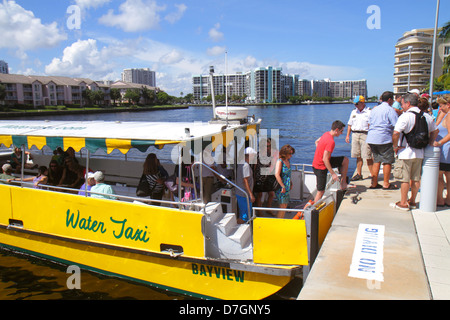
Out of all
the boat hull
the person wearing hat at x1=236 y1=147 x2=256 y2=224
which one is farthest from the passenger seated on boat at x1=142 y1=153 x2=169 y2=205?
the person wearing hat at x1=236 y1=147 x2=256 y2=224

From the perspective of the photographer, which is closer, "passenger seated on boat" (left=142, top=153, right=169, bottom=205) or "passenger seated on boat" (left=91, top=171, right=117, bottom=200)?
"passenger seated on boat" (left=91, top=171, right=117, bottom=200)

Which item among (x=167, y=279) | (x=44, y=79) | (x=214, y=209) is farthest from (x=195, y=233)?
(x=44, y=79)

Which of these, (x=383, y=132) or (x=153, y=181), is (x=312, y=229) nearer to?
(x=153, y=181)

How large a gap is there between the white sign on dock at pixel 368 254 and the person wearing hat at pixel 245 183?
184 centimetres

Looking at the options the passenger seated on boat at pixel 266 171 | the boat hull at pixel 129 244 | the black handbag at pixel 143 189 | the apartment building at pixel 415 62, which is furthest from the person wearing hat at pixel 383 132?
the apartment building at pixel 415 62

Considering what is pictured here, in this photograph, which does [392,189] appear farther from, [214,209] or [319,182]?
[214,209]

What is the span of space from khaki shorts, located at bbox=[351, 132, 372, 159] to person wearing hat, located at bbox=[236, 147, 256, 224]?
328cm

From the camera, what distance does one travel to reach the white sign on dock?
163 inches

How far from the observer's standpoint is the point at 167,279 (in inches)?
229

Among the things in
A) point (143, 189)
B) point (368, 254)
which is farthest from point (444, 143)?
point (143, 189)

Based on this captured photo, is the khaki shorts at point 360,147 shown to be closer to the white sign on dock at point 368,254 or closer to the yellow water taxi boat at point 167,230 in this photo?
the yellow water taxi boat at point 167,230

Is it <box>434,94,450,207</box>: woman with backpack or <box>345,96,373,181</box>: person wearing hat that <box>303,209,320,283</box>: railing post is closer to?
<box>434,94,450,207</box>: woman with backpack
